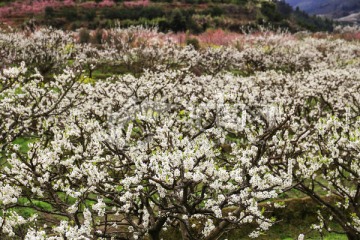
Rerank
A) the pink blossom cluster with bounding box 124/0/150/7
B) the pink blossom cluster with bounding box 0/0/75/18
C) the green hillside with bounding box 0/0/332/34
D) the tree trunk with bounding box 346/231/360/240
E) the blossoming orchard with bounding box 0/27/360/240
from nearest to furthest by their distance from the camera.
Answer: the blossoming orchard with bounding box 0/27/360/240 < the tree trunk with bounding box 346/231/360/240 < the green hillside with bounding box 0/0/332/34 < the pink blossom cluster with bounding box 0/0/75/18 < the pink blossom cluster with bounding box 124/0/150/7

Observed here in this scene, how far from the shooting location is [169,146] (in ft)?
22.4

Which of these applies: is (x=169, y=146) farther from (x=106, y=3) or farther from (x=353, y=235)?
(x=106, y=3)

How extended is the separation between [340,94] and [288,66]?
18.4 metres

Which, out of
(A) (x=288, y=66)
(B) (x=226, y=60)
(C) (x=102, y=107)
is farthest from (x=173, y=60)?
(C) (x=102, y=107)

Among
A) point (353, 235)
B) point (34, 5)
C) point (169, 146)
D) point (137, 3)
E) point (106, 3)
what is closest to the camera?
point (169, 146)

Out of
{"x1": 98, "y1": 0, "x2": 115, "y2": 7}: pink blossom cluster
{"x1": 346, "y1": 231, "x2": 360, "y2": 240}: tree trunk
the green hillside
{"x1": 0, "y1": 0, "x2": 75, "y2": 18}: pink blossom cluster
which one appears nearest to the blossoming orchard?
{"x1": 346, "y1": 231, "x2": 360, "y2": 240}: tree trunk

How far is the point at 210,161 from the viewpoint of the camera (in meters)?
6.29

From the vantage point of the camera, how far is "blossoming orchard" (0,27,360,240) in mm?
6160

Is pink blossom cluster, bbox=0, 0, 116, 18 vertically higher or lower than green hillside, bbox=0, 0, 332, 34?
higher

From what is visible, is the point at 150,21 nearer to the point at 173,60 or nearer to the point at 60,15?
the point at 60,15

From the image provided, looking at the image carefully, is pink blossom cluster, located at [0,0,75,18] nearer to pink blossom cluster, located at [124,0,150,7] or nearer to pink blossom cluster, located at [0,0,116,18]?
pink blossom cluster, located at [0,0,116,18]

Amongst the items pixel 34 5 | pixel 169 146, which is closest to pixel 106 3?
pixel 34 5

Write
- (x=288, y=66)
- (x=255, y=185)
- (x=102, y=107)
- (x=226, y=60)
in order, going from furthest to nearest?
(x=288, y=66) → (x=226, y=60) → (x=102, y=107) → (x=255, y=185)

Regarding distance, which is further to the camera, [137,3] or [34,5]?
[137,3]
